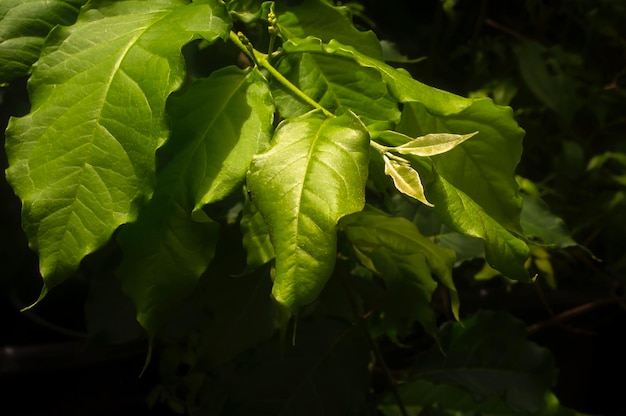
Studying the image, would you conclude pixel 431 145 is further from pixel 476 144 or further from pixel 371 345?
pixel 371 345

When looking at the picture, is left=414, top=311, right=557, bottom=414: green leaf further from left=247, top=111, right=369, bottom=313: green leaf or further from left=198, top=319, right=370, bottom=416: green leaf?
left=247, top=111, right=369, bottom=313: green leaf

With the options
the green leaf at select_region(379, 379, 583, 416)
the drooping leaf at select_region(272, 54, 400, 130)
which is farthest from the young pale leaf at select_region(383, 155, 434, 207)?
the green leaf at select_region(379, 379, 583, 416)

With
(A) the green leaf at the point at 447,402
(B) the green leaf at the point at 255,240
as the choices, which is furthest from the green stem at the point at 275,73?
(A) the green leaf at the point at 447,402

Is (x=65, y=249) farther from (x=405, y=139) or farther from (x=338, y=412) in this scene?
(x=338, y=412)

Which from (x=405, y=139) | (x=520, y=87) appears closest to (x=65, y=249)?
(x=405, y=139)

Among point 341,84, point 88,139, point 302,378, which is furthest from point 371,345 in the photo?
point 88,139
